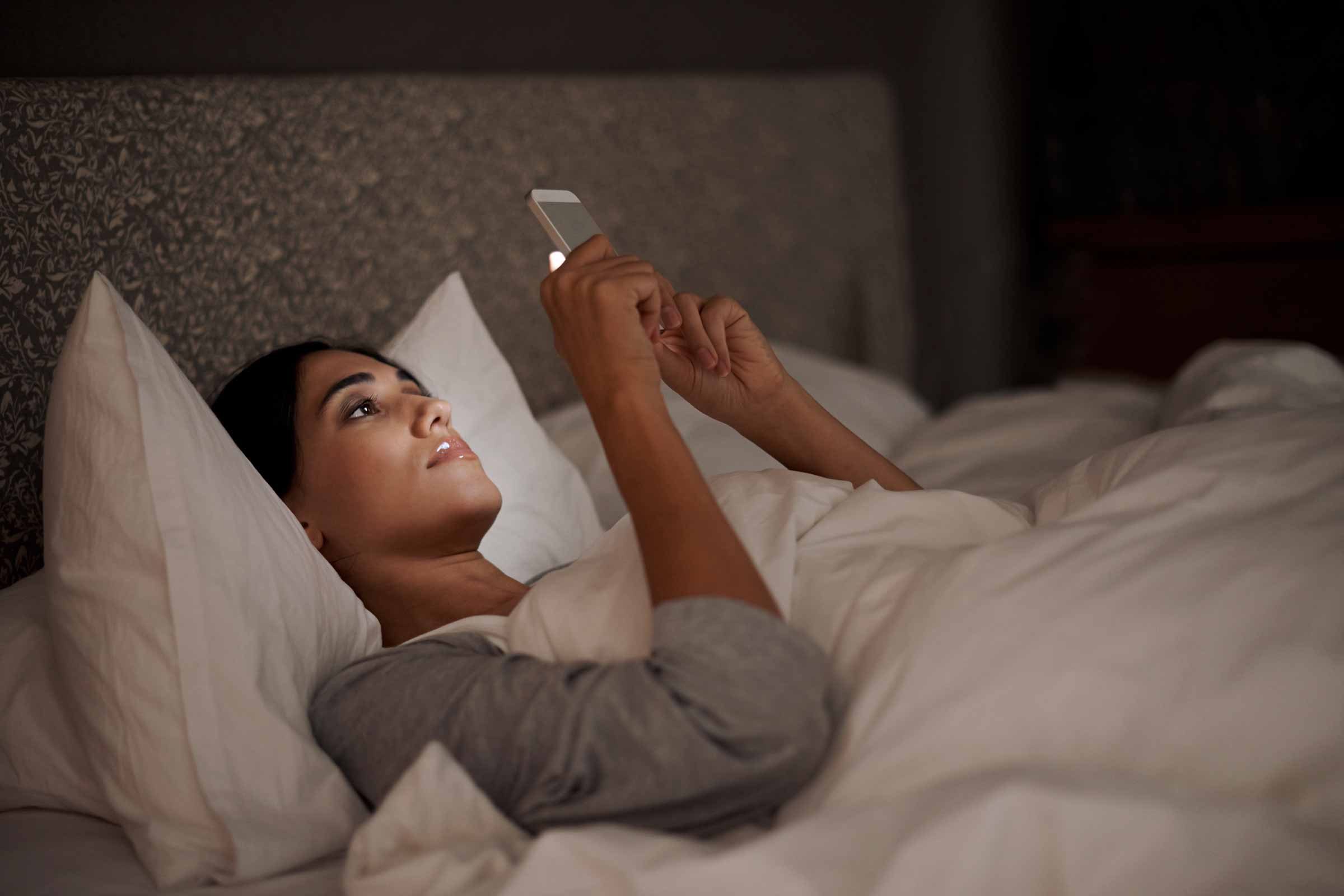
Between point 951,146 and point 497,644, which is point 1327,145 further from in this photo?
point 497,644

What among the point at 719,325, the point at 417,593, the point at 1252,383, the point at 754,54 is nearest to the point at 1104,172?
the point at 754,54

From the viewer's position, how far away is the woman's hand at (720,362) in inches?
46.4

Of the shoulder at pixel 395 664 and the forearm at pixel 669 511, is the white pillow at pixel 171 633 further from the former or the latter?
the forearm at pixel 669 511

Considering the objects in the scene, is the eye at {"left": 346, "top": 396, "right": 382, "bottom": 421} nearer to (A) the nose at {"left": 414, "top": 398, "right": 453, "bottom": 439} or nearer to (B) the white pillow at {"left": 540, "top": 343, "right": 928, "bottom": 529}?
(A) the nose at {"left": 414, "top": 398, "right": 453, "bottom": 439}

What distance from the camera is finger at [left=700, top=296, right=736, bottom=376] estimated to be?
3.90 feet

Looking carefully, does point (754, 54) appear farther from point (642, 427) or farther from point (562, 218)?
point (642, 427)

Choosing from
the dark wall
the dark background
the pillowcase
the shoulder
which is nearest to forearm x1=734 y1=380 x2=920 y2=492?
the shoulder

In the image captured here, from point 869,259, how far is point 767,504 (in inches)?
81.5

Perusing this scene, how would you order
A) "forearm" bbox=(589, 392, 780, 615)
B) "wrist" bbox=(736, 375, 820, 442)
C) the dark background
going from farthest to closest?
the dark background, "wrist" bbox=(736, 375, 820, 442), "forearm" bbox=(589, 392, 780, 615)

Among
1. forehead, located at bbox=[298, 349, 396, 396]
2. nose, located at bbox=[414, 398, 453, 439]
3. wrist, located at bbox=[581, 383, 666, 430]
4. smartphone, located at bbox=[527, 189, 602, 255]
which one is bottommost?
nose, located at bbox=[414, 398, 453, 439]

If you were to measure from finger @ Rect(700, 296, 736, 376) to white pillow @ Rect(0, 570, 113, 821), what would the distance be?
0.67m

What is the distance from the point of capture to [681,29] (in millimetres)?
2514

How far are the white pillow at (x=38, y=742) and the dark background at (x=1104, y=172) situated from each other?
2365mm

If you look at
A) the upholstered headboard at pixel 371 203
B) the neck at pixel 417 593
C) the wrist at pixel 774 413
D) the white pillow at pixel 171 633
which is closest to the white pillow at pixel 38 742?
the white pillow at pixel 171 633
